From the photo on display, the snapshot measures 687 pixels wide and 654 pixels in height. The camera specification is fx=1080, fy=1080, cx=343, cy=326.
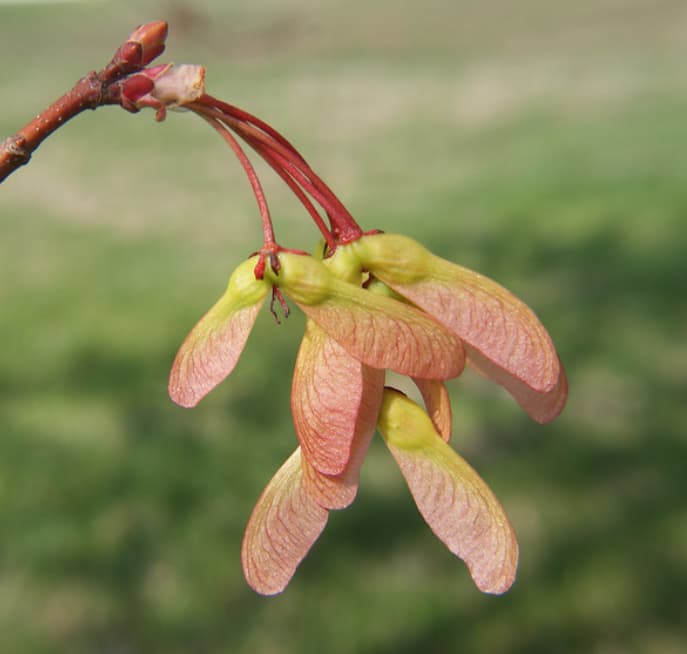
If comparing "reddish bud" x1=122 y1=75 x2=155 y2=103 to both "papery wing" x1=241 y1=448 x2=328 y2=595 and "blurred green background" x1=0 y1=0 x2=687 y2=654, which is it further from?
"blurred green background" x1=0 y1=0 x2=687 y2=654

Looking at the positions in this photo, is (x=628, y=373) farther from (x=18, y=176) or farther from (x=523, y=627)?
(x=18, y=176)

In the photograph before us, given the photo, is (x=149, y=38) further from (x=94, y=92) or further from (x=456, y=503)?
(x=456, y=503)

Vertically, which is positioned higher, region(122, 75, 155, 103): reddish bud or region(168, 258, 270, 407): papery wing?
region(122, 75, 155, 103): reddish bud

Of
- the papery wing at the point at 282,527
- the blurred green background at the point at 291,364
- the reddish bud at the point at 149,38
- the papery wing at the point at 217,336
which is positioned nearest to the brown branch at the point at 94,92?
the reddish bud at the point at 149,38

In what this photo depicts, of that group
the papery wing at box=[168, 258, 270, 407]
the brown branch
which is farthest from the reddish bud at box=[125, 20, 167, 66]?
the papery wing at box=[168, 258, 270, 407]

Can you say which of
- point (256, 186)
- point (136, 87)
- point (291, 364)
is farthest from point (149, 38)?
point (291, 364)

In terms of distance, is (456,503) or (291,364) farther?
(291,364)
